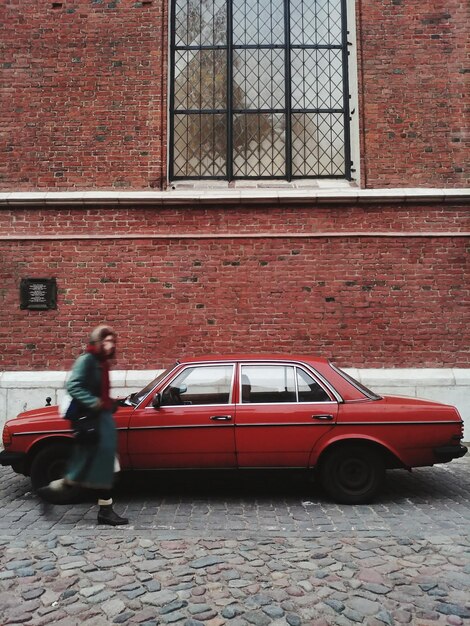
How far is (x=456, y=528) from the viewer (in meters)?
4.56

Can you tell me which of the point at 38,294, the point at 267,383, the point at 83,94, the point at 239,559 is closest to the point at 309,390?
the point at 267,383

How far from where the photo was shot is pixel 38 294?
8688 mm

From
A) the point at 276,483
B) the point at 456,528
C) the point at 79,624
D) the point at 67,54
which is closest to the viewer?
the point at 79,624

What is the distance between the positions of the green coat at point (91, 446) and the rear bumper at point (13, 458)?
1.08m

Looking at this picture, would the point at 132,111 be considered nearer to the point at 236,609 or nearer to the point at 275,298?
the point at 275,298

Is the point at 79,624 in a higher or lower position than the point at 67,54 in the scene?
lower

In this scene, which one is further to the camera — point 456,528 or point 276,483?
point 276,483

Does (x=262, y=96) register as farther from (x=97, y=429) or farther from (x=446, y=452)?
(x=97, y=429)

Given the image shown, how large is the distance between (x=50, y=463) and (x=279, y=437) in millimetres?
2415

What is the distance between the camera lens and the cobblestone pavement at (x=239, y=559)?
314 cm

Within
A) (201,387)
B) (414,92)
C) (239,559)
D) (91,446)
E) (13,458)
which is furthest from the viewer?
(414,92)

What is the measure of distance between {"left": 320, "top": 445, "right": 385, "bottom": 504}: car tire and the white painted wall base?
3246 mm

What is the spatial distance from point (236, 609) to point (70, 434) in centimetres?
277

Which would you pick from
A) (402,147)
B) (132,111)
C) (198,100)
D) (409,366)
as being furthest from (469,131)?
(132,111)
